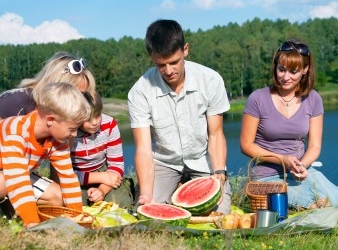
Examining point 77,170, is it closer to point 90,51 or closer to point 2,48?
point 90,51

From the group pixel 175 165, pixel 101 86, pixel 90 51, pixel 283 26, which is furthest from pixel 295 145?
pixel 283 26

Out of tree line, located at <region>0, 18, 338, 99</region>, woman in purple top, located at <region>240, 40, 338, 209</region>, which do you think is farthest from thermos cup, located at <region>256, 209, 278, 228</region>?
tree line, located at <region>0, 18, 338, 99</region>

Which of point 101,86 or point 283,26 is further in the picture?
point 283,26

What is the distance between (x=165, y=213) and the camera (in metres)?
5.29

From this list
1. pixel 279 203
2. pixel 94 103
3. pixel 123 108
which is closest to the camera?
pixel 279 203

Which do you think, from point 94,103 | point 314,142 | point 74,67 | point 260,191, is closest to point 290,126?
point 314,142

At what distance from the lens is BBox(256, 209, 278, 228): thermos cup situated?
Result: 16.3 feet

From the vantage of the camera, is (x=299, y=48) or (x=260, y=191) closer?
(x=260, y=191)

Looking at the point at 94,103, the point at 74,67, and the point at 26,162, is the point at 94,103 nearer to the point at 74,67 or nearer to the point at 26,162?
the point at 74,67

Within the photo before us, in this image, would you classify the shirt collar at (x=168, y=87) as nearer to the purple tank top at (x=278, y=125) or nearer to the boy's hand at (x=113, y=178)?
the purple tank top at (x=278, y=125)

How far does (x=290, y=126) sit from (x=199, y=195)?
1.19m

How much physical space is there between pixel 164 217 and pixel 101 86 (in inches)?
2435

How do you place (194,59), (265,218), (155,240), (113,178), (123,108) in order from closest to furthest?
(155,240) < (265,218) < (113,178) < (123,108) < (194,59)

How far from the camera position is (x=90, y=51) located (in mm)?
78938
